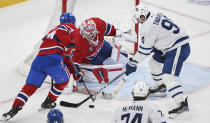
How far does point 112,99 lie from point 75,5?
1.40m

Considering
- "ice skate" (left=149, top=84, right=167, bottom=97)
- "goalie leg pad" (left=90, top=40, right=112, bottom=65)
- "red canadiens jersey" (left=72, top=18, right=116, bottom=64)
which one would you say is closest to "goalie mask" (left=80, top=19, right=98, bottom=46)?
"red canadiens jersey" (left=72, top=18, right=116, bottom=64)

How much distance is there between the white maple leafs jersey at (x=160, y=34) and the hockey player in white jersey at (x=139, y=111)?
4.47 ft

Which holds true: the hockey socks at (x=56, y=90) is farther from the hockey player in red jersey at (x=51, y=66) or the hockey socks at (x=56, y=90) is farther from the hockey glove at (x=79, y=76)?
the hockey glove at (x=79, y=76)

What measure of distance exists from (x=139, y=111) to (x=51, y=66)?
1.69 meters

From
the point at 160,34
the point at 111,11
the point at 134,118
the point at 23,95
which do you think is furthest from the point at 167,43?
the point at 111,11

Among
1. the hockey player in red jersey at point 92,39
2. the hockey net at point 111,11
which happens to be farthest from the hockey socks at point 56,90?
the hockey net at point 111,11

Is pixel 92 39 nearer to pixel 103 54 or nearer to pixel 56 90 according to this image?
pixel 103 54

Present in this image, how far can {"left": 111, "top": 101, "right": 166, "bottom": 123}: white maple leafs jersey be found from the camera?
132 inches

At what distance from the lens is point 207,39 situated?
689cm

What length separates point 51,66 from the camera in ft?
15.9

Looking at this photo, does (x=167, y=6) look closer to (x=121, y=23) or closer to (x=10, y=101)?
(x=121, y=23)

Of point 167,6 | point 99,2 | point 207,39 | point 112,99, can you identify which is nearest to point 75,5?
point 99,2

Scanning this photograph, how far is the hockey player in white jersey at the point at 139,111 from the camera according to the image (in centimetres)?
336

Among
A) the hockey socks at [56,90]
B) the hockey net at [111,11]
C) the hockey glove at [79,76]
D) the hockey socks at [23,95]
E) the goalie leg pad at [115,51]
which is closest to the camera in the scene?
the hockey socks at [23,95]
